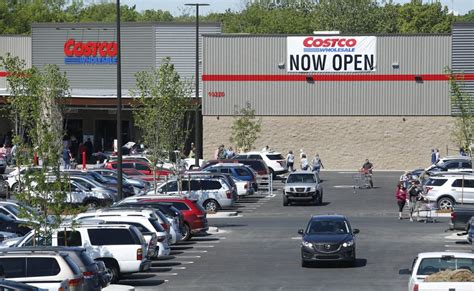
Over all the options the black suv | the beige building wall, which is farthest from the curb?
the beige building wall

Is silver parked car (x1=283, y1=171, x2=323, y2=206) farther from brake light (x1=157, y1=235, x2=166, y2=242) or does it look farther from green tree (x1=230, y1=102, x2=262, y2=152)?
green tree (x1=230, y1=102, x2=262, y2=152)

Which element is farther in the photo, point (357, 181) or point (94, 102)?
point (94, 102)

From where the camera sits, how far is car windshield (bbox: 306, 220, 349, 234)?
1340 inches

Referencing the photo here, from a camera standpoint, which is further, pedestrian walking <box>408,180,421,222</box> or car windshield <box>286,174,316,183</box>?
car windshield <box>286,174,316,183</box>


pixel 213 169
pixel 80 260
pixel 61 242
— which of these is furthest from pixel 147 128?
pixel 80 260

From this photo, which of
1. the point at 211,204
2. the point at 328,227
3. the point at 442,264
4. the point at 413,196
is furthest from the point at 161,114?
the point at 442,264

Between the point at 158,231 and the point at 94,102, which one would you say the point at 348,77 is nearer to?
the point at 94,102

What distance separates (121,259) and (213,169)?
27.9 meters

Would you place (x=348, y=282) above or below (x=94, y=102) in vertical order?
below

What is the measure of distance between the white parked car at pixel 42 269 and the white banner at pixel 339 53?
5273 cm

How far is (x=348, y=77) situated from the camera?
250ft

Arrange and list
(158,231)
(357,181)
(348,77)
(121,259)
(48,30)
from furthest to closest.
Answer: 1. (48,30)
2. (348,77)
3. (357,181)
4. (158,231)
5. (121,259)

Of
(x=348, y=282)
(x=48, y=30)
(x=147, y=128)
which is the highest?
(x=48, y=30)

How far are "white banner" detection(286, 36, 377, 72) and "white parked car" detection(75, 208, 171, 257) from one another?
4286 cm
